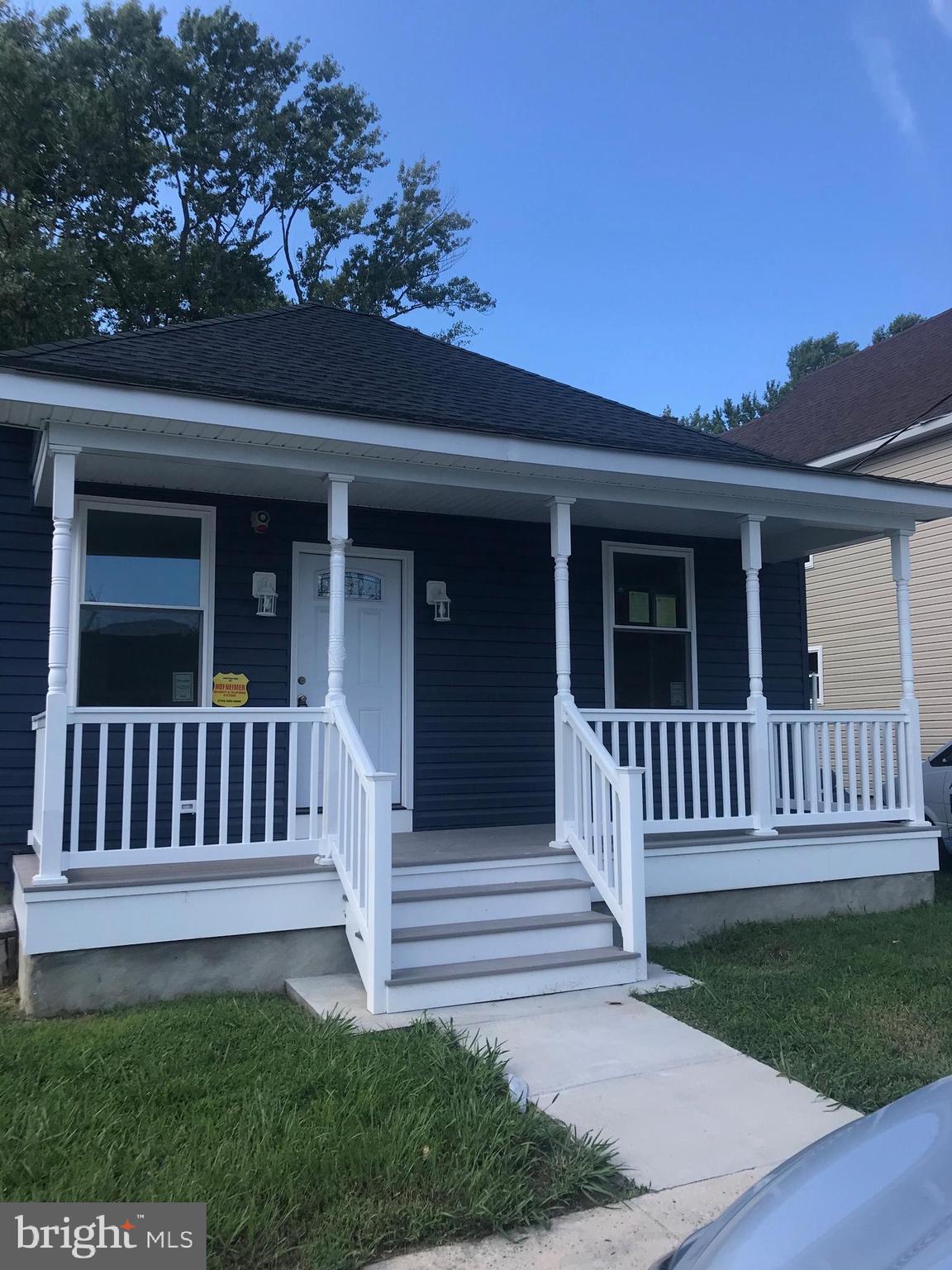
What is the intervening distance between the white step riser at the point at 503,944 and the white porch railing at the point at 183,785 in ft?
3.05

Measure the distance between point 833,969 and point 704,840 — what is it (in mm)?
1333

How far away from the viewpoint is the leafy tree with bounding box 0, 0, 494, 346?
58.4ft

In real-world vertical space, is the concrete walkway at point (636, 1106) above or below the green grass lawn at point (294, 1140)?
below

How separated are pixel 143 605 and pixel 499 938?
10.6 feet

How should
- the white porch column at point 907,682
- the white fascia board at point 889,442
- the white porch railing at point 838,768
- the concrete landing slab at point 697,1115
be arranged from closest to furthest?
the concrete landing slab at point 697,1115, the white porch railing at point 838,768, the white porch column at point 907,682, the white fascia board at point 889,442

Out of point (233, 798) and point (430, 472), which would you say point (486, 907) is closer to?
point (233, 798)

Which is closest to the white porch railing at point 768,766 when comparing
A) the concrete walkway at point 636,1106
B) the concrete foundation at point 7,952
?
the concrete walkway at point 636,1106

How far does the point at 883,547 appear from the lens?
13523mm

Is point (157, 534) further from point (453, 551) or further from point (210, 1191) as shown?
point (210, 1191)

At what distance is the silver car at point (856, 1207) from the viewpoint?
1454 mm

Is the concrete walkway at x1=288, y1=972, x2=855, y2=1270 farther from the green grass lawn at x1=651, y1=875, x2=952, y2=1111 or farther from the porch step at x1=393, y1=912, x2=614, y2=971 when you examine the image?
the porch step at x1=393, y1=912, x2=614, y2=971

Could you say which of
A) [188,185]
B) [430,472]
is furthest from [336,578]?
[188,185]

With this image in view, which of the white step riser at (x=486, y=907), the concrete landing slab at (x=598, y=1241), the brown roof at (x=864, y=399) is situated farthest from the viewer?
the brown roof at (x=864, y=399)

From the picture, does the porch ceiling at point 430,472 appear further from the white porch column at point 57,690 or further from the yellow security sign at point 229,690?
the yellow security sign at point 229,690
